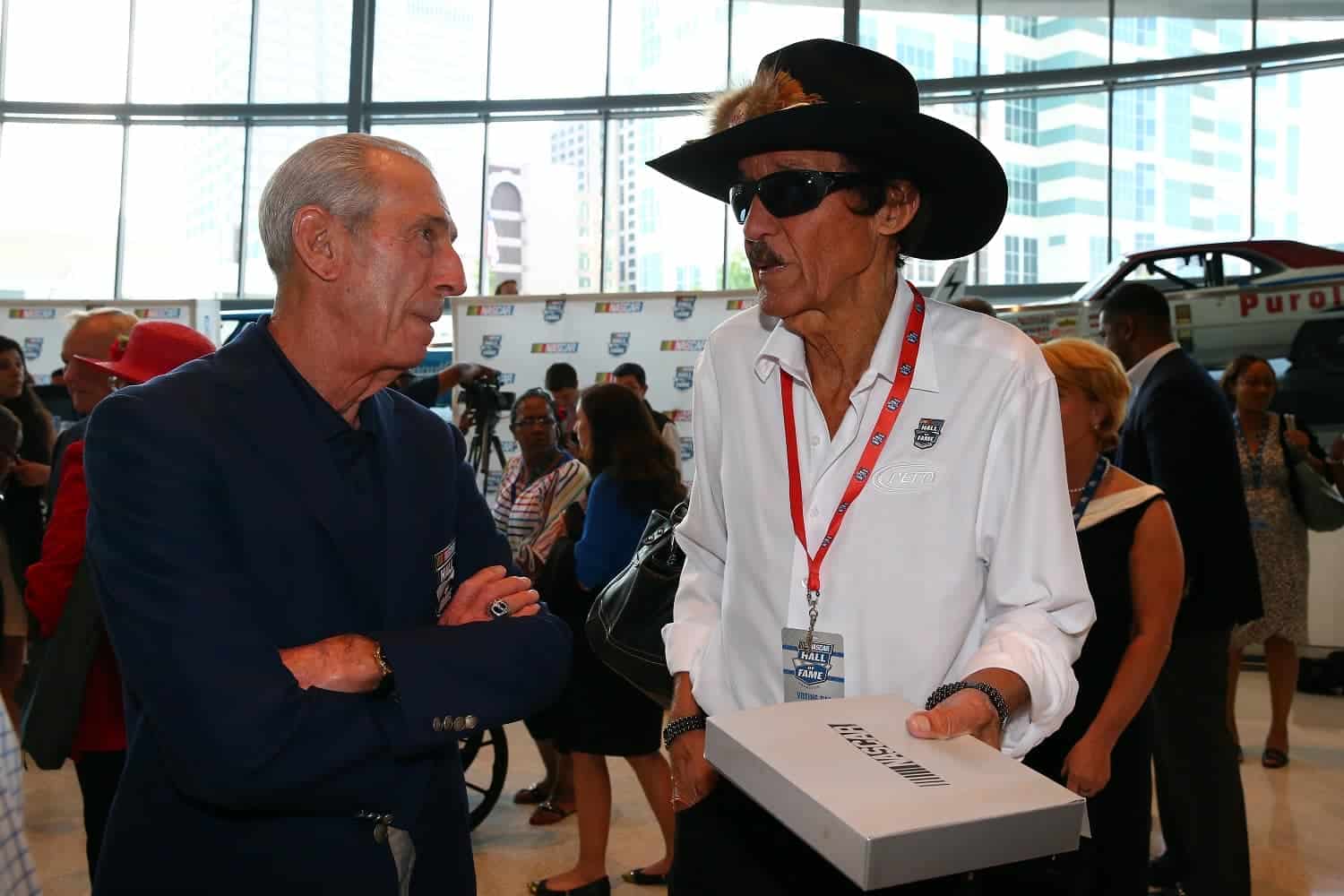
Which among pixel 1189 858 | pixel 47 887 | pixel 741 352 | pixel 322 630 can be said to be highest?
pixel 741 352

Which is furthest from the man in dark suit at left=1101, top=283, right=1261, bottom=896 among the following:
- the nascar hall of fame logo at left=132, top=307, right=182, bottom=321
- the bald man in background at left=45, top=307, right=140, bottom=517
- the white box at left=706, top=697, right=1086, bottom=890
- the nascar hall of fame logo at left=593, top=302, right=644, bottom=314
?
the nascar hall of fame logo at left=132, top=307, right=182, bottom=321

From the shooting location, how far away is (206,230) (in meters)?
13.9

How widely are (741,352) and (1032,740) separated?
0.71 metres

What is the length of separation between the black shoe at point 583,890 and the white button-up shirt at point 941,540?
256 cm

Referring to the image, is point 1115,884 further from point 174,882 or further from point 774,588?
point 174,882

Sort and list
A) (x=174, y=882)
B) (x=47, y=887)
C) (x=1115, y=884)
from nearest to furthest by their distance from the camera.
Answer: (x=174, y=882)
(x=1115, y=884)
(x=47, y=887)

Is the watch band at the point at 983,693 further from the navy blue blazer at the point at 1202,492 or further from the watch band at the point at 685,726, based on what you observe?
the navy blue blazer at the point at 1202,492

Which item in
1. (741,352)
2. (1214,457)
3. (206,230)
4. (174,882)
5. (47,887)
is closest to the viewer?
(174,882)

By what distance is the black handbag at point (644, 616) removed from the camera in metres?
2.41

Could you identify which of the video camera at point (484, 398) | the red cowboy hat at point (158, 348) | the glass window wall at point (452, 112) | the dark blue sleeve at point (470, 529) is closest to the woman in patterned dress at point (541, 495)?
the video camera at point (484, 398)

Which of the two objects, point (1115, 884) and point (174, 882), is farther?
point (1115, 884)

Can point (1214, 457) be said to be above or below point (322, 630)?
above

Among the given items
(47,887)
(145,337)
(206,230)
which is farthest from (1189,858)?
(206,230)

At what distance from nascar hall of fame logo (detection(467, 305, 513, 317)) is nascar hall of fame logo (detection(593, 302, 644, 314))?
81 cm
